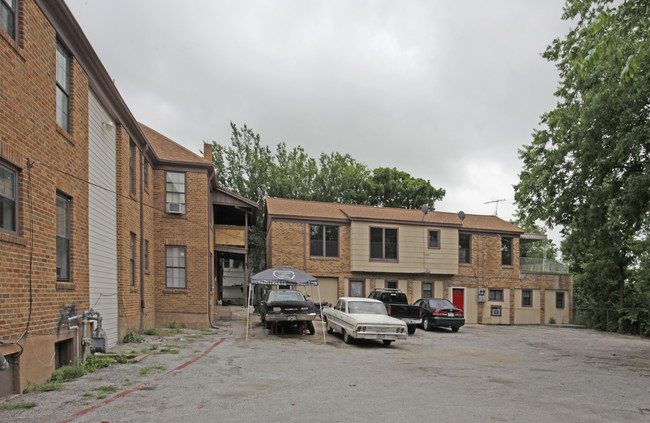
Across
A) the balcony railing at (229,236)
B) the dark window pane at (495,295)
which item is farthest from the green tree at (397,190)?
the balcony railing at (229,236)

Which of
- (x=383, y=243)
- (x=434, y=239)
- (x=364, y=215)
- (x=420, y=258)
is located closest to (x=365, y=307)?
(x=383, y=243)

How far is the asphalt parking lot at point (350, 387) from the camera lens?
6742mm

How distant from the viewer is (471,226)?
2986cm

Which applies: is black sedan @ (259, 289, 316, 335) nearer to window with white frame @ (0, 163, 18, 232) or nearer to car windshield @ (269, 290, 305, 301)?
car windshield @ (269, 290, 305, 301)

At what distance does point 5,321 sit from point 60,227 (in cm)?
290

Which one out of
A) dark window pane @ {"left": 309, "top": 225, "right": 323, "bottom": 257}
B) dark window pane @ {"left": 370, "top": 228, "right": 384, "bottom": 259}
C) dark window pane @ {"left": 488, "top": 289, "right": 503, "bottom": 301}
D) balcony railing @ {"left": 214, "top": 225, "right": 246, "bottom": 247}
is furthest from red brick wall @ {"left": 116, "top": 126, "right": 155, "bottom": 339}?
dark window pane @ {"left": 488, "top": 289, "right": 503, "bottom": 301}

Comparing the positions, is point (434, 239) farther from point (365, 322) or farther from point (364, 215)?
point (365, 322)

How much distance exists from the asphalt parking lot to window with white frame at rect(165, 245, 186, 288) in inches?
179

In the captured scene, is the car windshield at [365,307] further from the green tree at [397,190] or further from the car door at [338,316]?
the green tree at [397,190]

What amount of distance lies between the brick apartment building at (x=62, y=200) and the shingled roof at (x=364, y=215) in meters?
9.64

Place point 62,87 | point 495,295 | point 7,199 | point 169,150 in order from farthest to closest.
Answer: point 495,295
point 169,150
point 62,87
point 7,199

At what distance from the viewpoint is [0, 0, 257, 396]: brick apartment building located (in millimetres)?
7441

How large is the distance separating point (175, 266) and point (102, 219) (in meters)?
6.92

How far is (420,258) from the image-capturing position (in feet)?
90.9
